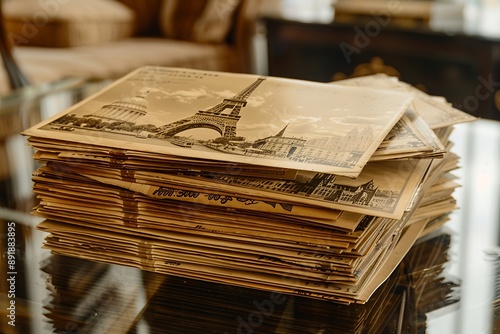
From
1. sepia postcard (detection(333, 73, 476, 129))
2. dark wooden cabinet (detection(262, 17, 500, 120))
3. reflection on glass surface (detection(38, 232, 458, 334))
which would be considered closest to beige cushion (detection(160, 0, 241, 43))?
dark wooden cabinet (detection(262, 17, 500, 120))

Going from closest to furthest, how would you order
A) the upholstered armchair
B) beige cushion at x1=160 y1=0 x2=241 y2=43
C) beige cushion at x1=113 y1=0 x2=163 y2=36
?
the upholstered armchair → beige cushion at x1=160 y1=0 x2=241 y2=43 → beige cushion at x1=113 y1=0 x2=163 y2=36

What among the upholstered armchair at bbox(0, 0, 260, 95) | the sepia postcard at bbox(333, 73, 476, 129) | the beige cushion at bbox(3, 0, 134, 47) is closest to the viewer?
the sepia postcard at bbox(333, 73, 476, 129)

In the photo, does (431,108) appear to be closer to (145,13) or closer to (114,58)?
(114,58)

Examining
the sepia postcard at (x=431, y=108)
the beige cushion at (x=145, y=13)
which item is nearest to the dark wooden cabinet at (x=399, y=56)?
the beige cushion at (x=145, y=13)

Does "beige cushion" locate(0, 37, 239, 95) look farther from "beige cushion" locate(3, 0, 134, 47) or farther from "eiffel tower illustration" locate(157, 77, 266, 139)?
"eiffel tower illustration" locate(157, 77, 266, 139)

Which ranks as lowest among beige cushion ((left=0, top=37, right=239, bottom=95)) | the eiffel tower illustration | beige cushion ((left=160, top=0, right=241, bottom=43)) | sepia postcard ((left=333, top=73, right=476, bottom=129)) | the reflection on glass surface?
the reflection on glass surface

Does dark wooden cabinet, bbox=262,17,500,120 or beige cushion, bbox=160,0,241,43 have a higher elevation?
beige cushion, bbox=160,0,241,43

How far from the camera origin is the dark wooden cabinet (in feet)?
6.66

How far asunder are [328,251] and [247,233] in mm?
68

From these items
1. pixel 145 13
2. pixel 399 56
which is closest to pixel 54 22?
pixel 145 13

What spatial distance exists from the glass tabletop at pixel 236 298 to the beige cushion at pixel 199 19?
181cm

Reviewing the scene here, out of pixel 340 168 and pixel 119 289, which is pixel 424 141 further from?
pixel 119 289

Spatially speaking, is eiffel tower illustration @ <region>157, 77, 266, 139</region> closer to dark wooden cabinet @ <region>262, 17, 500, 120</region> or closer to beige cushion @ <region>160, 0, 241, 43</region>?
dark wooden cabinet @ <region>262, 17, 500, 120</region>

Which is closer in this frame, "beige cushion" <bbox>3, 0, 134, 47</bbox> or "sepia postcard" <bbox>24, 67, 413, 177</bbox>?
"sepia postcard" <bbox>24, 67, 413, 177</bbox>
